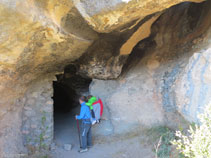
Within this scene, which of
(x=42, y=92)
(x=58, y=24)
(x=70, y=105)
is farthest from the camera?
(x=70, y=105)

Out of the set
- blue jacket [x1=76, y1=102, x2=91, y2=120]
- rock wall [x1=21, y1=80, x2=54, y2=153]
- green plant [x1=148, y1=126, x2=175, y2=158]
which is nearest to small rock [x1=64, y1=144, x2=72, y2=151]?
rock wall [x1=21, y1=80, x2=54, y2=153]

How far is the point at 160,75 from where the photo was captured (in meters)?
3.87

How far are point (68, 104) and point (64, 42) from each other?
3.19 m

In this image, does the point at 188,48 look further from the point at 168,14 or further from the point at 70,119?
the point at 70,119

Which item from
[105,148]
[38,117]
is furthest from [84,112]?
[38,117]

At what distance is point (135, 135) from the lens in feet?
12.3

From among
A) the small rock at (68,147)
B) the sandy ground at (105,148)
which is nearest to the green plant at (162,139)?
the sandy ground at (105,148)

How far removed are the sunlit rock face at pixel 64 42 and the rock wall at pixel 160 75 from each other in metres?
0.02

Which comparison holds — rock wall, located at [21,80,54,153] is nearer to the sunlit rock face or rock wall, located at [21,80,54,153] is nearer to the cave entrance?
the sunlit rock face

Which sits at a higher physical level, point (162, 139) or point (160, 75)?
point (160, 75)

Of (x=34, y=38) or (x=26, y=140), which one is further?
(x=26, y=140)

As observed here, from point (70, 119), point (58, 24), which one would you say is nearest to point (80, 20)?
point (58, 24)

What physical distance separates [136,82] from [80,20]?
1.77 metres

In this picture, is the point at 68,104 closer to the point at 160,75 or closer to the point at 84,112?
the point at 84,112
